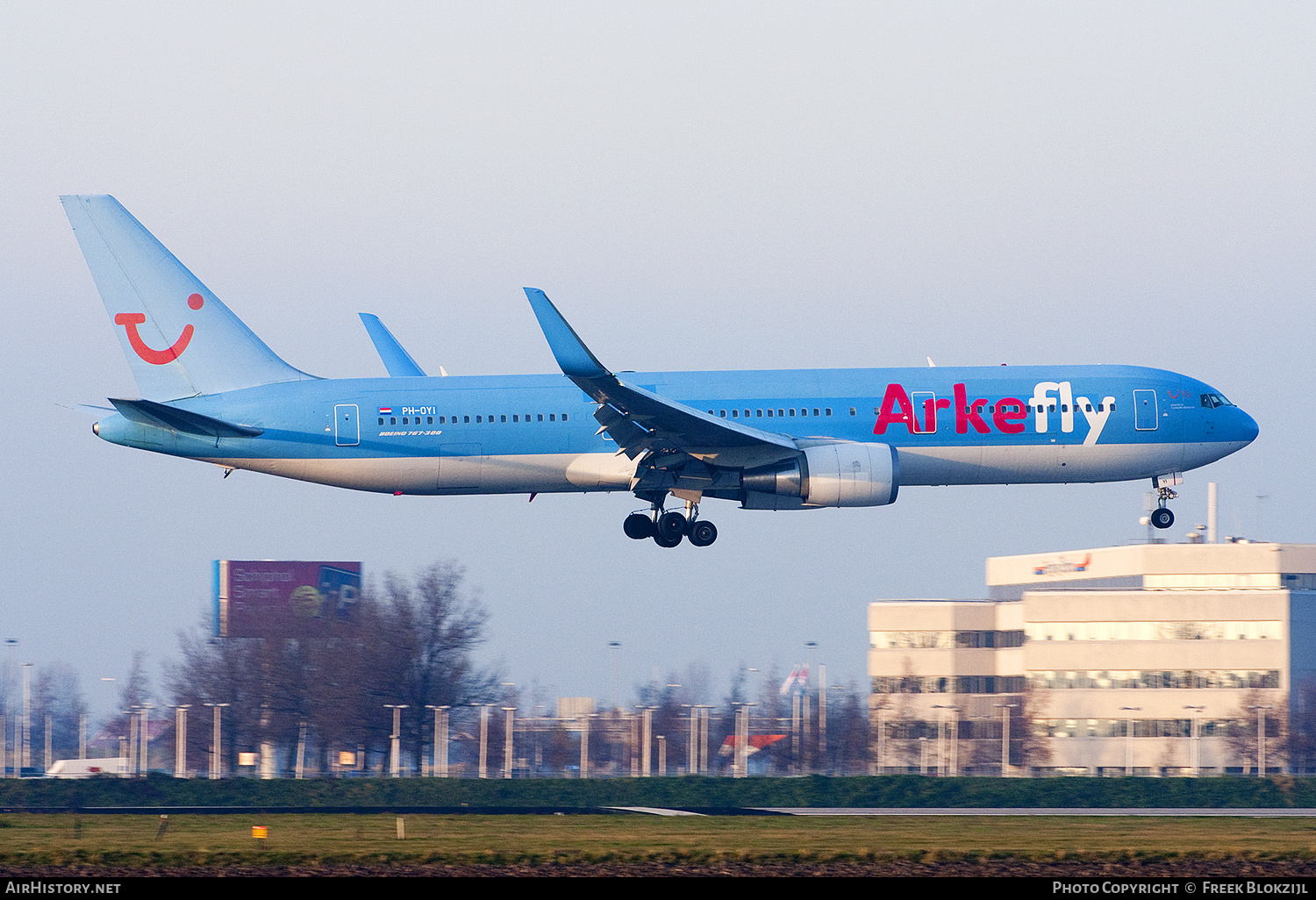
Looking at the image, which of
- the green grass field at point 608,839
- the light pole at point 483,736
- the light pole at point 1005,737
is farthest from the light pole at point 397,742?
the green grass field at point 608,839

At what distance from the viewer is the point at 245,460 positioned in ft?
143

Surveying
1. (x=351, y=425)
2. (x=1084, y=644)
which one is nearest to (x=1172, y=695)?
(x=1084, y=644)

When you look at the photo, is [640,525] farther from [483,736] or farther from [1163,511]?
[483,736]

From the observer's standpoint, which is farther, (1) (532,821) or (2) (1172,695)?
(2) (1172,695)

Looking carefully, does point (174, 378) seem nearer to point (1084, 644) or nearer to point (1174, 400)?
point (1174, 400)

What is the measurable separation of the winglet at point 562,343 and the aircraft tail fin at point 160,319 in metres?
9.63

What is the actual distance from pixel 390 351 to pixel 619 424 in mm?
11933

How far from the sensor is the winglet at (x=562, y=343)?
3872cm

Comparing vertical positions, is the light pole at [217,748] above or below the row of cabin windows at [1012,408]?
below

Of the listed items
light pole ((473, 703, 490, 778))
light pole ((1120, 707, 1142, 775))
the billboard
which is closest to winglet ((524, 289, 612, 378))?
light pole ((473, 703, 490, 778))

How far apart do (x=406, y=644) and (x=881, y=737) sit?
81.6ft

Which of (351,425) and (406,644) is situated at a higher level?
(351,425)

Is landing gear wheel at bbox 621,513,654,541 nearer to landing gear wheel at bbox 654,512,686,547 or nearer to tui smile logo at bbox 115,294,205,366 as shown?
landing gear wheel at bbox 654,512,686,547

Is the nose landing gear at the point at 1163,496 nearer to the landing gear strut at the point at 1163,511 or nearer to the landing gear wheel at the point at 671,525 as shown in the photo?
the landing gear strut at the point at 1163,511
